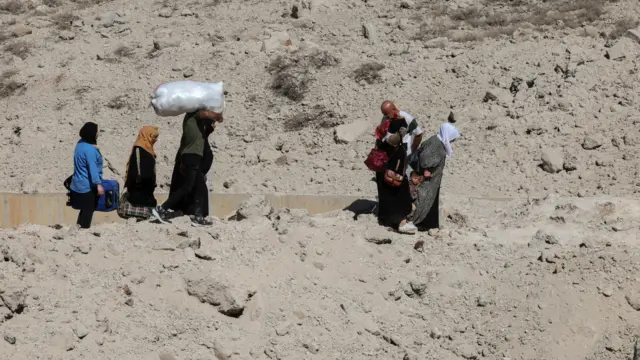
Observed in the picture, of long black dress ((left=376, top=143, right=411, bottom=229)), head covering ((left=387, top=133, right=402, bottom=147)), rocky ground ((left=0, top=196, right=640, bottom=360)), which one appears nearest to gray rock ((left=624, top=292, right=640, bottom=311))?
rocky ground ((left=0, top=196, right=640, bottom=360))

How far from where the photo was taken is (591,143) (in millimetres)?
12102

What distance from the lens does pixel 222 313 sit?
8.15m

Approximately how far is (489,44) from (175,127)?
4.06m

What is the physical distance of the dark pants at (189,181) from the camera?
30.3 ft

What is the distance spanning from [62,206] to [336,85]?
12.3 feet

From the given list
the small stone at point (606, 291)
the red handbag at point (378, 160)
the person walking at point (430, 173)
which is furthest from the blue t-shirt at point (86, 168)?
the small stone at point (606, 291)

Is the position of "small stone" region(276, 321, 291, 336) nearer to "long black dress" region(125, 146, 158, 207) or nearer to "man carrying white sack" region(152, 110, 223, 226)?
"man carrying white sack" region(152, 110, 223, 226)

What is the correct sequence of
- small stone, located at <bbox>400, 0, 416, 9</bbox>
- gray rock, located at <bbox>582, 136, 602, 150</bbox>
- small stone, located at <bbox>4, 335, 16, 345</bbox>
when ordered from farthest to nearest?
small stone, located at <bbox>400, 0, 416, 9</bbox>
gray rock, located at <bbox>582, 136, 602, 150</bbox>
small stone, located at <bbox>4, 335, 16, 345</bbox>

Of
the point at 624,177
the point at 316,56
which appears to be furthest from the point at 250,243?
the point at 316,56

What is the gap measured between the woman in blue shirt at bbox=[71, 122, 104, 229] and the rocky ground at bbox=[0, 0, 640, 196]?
2.96 metres

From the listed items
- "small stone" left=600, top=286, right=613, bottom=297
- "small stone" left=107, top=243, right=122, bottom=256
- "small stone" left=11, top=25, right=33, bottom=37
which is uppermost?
"small stone" left=11, top=25, right=33, bottom=37

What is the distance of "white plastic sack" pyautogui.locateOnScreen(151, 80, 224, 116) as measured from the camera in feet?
30.1

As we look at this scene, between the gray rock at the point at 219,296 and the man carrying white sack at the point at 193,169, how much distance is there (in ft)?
3.46

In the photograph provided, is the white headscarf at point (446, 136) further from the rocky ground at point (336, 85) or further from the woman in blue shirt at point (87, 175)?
the woman in blue shirt at point (87, 175)
